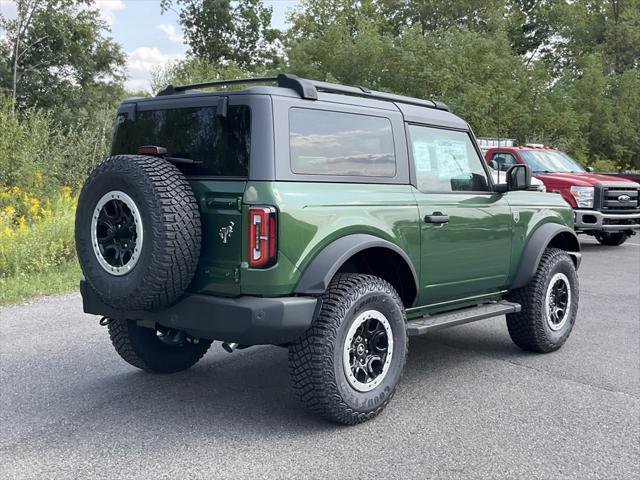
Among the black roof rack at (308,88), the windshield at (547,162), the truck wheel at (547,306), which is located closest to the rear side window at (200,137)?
the black roof rack at (308,88)

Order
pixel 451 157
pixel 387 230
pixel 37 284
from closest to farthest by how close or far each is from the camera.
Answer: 1. pixel 387 230
2. pixel 451 157
3. pixel 37 284

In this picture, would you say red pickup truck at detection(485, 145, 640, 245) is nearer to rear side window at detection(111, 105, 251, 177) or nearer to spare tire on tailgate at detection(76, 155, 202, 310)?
rear side window at detection(111, 105, 251, 177)

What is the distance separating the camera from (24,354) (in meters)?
5.45

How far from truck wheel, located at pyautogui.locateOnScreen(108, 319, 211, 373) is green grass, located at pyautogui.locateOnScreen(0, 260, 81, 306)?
3.00 metres

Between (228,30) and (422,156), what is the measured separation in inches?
2124

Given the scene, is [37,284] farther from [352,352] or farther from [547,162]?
[547,162]

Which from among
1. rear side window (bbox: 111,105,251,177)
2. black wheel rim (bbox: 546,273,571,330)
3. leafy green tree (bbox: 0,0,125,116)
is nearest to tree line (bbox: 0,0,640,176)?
leafy green tree (bbox: 0,0,125,116)

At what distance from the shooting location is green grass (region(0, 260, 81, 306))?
7.47 m

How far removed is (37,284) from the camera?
7930mm

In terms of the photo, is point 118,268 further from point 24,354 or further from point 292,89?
point 24,354

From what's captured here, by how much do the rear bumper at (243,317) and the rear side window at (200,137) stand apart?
28.2 inches

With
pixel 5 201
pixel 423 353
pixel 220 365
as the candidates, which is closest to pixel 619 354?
pixel 423 353

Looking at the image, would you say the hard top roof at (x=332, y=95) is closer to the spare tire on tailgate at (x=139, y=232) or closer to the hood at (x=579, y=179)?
the spare tire on tailgate at (x=139, y=232)

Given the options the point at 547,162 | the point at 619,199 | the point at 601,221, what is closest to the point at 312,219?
the point at 601,221
